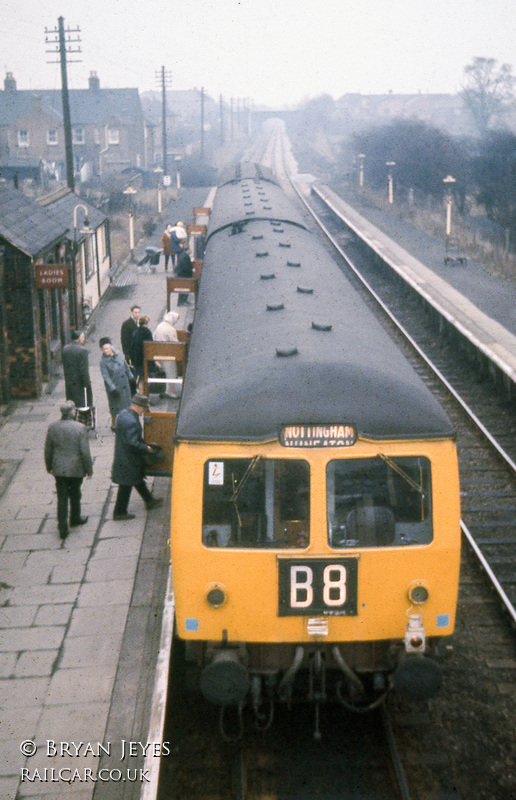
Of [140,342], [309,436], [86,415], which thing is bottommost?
[86,415]

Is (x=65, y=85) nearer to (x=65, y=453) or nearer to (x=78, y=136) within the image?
(x=65, y=453)

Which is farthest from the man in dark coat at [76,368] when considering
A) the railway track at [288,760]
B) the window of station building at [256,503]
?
the window of station building at [256,503]

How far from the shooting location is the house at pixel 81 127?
63.2 meters

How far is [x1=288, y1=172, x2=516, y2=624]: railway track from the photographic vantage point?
8.40 m

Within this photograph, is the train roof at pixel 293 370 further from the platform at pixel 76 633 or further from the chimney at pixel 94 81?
the chimney at pixel 94 81

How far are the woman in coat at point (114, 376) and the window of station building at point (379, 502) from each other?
6163 millimetres

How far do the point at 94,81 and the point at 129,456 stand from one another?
217ft

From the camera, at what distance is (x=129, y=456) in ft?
28.1

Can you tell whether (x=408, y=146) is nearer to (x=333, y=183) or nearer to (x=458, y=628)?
Result: (x=333, y=183)

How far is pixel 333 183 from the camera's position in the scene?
5078 centimetres

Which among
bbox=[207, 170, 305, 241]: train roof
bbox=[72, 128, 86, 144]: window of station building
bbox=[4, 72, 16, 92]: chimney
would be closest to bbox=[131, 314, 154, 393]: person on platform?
bbox=[207, 170, 305, 241]: train roof

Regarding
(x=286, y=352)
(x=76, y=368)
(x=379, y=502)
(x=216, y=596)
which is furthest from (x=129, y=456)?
(x=379, y=502)

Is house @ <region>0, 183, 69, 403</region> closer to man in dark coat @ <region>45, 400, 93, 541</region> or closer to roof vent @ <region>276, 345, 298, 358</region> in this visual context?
man in dark coat @ <region>45, 400, 93, 541</region>

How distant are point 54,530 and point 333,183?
148ft
